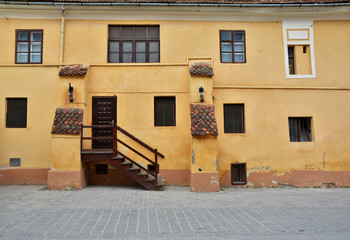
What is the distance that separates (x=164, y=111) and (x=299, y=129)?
590cm

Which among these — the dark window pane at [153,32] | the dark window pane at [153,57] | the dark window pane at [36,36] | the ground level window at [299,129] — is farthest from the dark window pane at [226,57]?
the dark window pane at [36,36]

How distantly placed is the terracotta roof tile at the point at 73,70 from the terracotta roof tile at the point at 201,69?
14.0 feet

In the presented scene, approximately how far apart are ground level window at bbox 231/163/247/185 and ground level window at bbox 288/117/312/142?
2517 mm

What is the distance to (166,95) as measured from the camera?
1066 cm

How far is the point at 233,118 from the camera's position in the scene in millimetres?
10867

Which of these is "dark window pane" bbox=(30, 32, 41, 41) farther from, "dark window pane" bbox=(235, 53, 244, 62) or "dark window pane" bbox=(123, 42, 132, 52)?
"dark window pane" bbox=(235, 53, 244, 62)

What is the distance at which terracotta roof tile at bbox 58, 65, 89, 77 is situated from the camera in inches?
388

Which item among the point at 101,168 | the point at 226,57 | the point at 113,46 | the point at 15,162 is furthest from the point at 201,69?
the point at 15,162

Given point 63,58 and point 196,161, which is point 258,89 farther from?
point 63,58

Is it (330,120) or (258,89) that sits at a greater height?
(258,89)

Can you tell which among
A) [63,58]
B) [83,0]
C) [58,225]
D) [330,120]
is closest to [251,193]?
[330,120]

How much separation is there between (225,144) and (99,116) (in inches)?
212

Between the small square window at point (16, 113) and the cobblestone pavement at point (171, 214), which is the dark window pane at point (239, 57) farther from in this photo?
the small square window at point (16, 113)

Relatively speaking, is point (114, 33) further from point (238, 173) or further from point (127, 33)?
point (238, 173)
